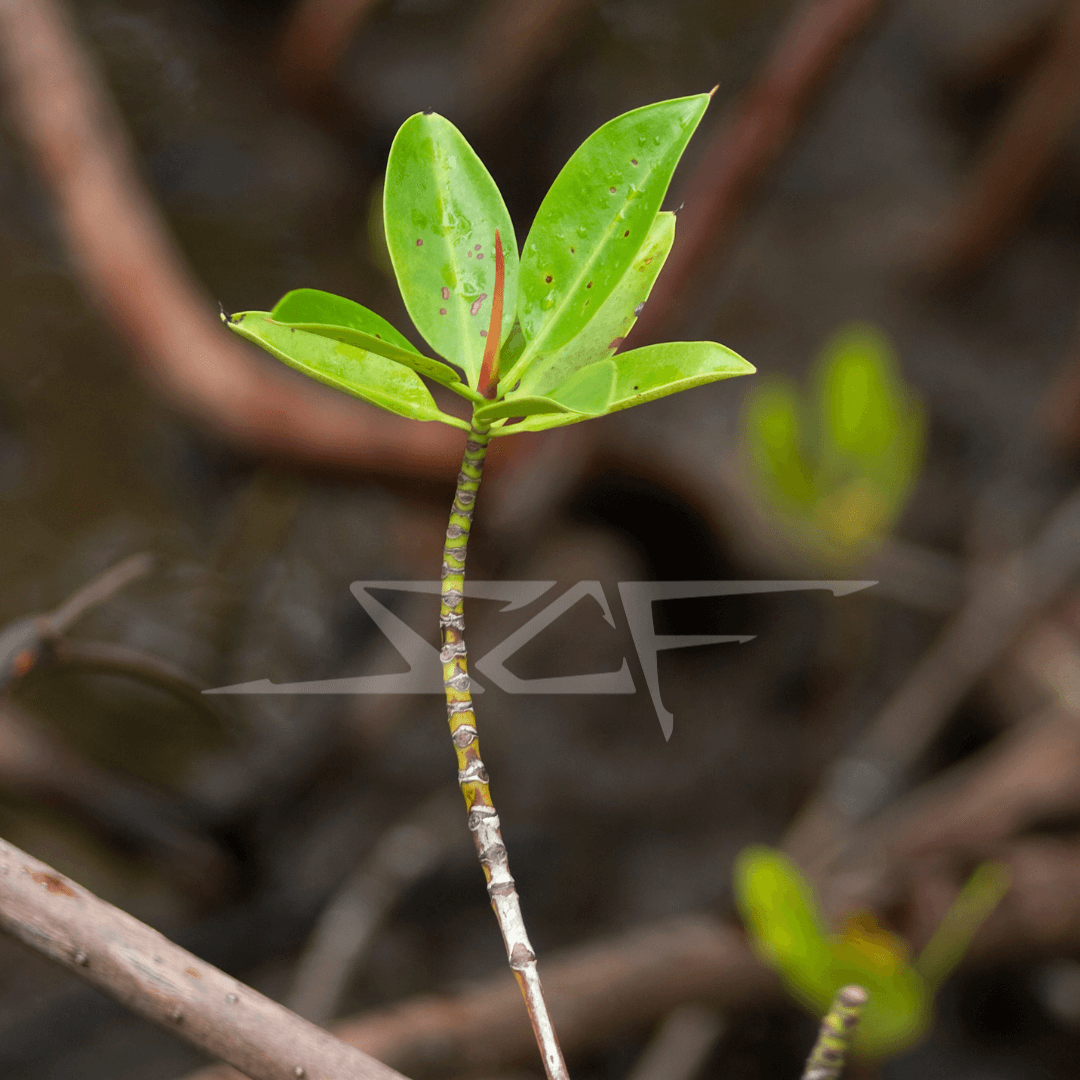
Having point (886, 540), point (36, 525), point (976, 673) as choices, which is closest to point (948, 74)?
point (886, 540)

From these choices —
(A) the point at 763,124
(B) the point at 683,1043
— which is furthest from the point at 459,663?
(A) the point at 763,124

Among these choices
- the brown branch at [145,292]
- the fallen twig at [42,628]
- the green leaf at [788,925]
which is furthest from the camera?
the brown branch at [145,292]

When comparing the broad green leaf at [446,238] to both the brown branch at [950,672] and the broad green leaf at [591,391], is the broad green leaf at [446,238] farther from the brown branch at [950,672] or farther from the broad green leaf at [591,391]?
the brown branch at [950,672]

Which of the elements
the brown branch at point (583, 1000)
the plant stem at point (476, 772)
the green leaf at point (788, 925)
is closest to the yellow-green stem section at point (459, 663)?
the plant stem at point (476, 772)

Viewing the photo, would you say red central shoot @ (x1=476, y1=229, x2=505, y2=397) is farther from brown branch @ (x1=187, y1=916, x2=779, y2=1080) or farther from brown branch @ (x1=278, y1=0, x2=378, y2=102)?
brown branch @ (x1=278, y1=0, x2=378, y2=102)

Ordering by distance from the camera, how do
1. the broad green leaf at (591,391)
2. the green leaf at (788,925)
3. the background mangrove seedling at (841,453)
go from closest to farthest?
the broad green leaf at (591,391)
the green leaf at (788,925)
the background mangrove seedling at (841,453)

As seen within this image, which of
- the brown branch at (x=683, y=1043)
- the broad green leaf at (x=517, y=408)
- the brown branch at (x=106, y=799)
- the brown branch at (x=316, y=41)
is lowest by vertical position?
the brown branch at (x=683, y=1043)

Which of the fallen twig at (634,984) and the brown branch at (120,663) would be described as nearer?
the brown branch at (120,663)
